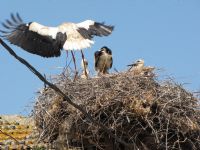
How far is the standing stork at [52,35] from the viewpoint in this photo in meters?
9.66

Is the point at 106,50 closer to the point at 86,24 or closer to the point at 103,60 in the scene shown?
the point at 103,60

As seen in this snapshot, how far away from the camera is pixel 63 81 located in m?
8.66

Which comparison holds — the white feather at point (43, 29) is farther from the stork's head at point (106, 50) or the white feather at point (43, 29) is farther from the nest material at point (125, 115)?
the nest material at point (125, 115)

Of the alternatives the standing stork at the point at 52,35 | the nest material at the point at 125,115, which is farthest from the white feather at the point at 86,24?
the nest material at the point at 125,115

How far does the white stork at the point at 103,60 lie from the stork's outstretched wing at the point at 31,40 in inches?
22.9

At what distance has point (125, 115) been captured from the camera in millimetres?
7949

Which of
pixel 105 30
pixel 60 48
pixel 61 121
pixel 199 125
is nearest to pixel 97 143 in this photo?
pixel 61 121

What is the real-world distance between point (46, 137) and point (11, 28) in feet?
8.20

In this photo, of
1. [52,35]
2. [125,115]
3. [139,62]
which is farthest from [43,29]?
[125,115]

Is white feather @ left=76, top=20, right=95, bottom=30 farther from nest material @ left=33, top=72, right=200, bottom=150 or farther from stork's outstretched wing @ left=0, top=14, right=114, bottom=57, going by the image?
nest material @ left=33, top=72, right=200, bottom=150

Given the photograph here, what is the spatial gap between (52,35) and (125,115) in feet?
7.37

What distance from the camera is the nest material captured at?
796 centimetres

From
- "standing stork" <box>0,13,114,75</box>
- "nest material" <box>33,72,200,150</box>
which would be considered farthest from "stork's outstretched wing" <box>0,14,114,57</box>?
"nest material" <box>33,72,200,150</box>

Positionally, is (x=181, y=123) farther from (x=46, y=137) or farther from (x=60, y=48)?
(x=60, y=48)
